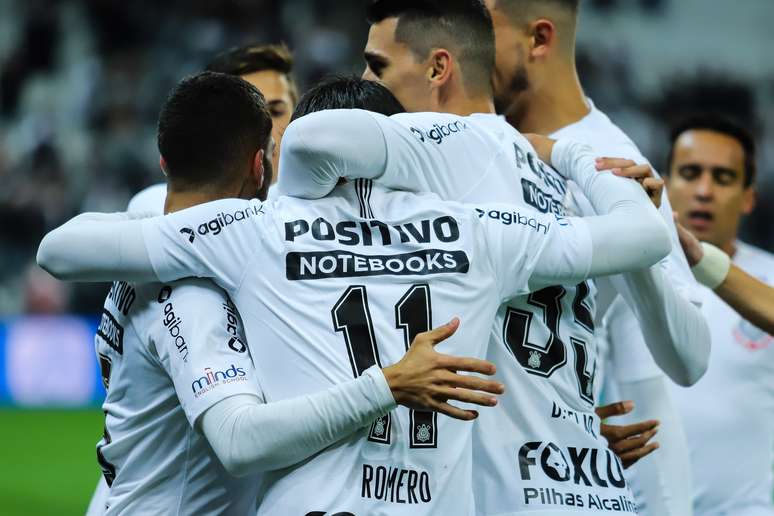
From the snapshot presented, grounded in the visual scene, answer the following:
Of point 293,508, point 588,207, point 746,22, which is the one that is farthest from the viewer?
point 746,22

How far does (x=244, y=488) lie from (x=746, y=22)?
19.3 metres

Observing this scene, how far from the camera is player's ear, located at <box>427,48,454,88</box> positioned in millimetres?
3738

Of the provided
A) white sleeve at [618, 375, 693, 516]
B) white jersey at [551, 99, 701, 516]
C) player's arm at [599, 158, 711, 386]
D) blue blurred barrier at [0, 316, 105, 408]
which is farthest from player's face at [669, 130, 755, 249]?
blue blurred barrier at [0, 316, 105, 408]

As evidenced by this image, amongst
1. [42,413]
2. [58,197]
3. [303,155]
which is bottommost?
[303,155]

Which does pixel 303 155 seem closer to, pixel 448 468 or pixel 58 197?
pixel 448 468

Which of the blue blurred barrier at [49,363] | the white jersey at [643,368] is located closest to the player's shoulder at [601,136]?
the white jersey at [643,368]

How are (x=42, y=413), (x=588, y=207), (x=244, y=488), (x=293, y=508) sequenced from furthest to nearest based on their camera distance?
(x=42, y=413)
(x=588, y=207)
(x=244, y=488)
(x=293, y=508)

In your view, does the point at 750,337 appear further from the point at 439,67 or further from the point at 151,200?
the point at 151,200

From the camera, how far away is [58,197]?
14.7 m

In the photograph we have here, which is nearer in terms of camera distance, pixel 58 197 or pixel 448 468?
pixel 448 468

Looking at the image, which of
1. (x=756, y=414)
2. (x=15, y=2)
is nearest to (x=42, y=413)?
(x=15, y=2)

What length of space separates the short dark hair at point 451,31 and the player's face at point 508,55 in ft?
1.42

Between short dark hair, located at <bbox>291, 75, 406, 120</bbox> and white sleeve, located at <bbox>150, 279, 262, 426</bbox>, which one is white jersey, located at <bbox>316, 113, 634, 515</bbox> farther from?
white sleeve, located at <bbox>150, 279, 262, 426</bbox>

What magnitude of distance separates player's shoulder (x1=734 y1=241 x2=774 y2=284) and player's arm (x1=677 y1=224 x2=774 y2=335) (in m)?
1.11
